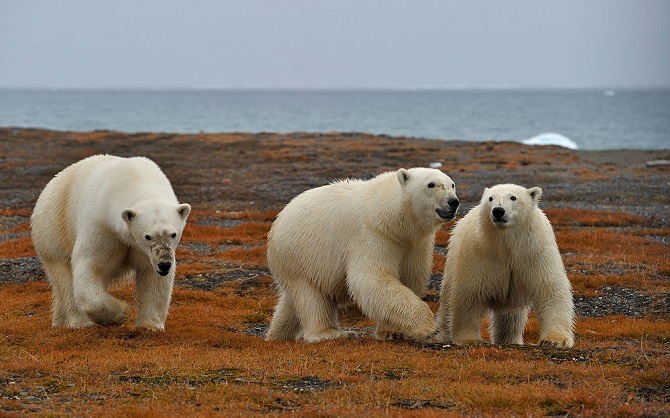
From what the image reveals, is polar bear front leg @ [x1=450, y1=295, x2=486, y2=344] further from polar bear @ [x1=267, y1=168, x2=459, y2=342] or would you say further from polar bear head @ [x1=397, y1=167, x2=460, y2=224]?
polar bear head @ [x1=397, y1=167, x2=460, y2=224]

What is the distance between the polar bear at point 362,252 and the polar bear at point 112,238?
1.53 m

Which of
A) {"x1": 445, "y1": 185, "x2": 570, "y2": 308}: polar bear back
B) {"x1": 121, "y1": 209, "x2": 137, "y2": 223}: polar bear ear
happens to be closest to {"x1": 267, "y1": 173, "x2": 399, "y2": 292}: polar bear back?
{"x1": 445, "y1": 185, "x2": 570, "y2": 308}: polar bear back

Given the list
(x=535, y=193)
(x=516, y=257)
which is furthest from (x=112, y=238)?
(x=535, y=193)

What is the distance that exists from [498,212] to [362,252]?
5.27ft

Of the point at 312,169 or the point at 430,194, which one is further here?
the point at 312,169

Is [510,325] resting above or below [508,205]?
below

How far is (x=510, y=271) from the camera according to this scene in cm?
1012

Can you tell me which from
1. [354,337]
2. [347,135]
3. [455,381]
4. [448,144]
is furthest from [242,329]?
[347,135]

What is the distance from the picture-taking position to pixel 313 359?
347 inches

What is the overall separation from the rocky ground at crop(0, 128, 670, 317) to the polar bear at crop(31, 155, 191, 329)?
4699mm

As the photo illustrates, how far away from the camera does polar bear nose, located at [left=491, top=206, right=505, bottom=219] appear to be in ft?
31.8

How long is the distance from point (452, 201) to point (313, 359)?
2297mm

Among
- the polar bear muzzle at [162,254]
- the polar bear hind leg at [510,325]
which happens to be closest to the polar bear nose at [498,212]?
the polar bear hind leg at [510,325]

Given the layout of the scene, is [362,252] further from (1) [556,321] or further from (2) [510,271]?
(1) [556,321]
